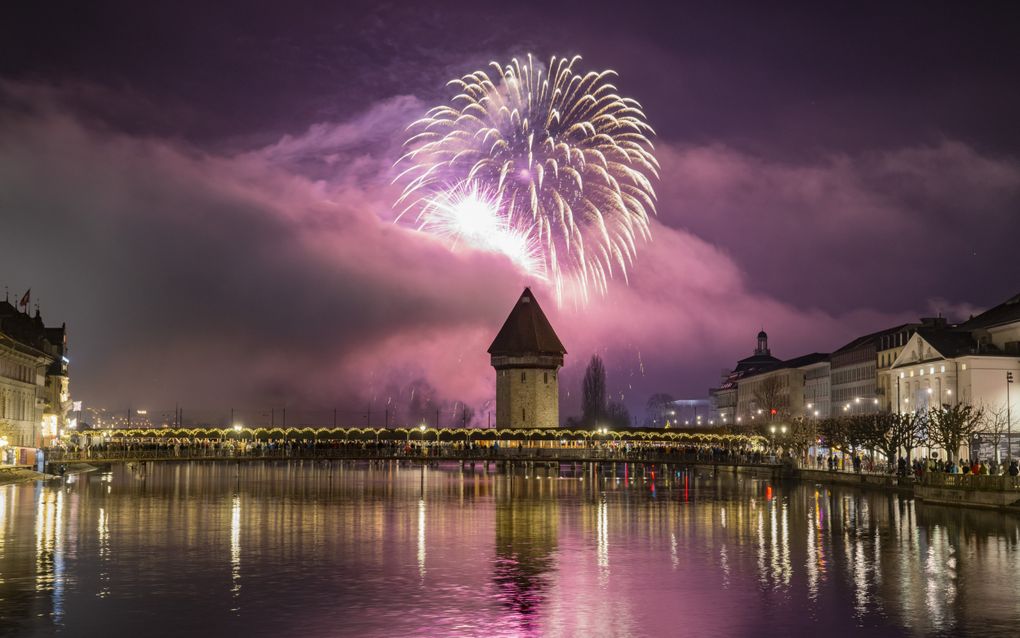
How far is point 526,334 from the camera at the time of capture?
143 meters

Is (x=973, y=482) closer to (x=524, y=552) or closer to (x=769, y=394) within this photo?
(x=524, y=552)

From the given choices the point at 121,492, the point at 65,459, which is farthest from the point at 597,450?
the point at 121,492

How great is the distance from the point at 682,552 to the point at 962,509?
22790 millimetres

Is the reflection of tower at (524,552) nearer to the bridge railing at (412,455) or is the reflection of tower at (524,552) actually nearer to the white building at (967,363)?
the bridge railing at (412,455)

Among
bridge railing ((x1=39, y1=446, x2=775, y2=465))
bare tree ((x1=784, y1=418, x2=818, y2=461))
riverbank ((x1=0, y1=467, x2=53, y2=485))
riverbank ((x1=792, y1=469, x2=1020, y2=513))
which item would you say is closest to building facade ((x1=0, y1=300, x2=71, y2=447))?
bridge railing ((x1=39, y1=446, x2=775, y2=465))

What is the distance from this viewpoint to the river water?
21125 millimetres

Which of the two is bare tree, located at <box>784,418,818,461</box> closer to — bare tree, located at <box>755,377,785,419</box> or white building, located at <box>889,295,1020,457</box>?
white building, located at <box>889,295,1020,457</box>

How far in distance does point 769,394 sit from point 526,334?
32.1 metres

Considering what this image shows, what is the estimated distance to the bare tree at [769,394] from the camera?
5846 inches

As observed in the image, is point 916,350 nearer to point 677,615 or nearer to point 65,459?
point 65,459

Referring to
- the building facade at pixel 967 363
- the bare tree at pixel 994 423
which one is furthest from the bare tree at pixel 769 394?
the bare tree at pixel 994 423

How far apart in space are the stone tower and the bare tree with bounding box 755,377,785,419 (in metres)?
26.6

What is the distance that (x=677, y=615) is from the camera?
2205 centimetres

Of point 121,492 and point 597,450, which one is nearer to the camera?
point 121,492
